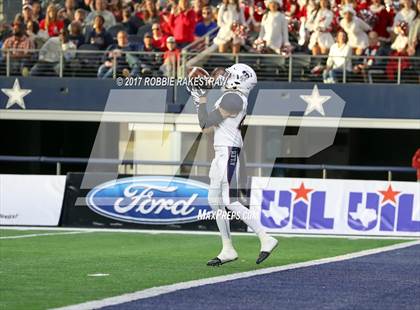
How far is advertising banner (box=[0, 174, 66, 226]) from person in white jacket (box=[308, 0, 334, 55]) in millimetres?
6238

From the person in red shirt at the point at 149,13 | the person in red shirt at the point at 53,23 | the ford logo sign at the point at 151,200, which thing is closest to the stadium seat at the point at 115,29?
the person in red shirt at the point at 149,13

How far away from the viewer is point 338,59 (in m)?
24.2

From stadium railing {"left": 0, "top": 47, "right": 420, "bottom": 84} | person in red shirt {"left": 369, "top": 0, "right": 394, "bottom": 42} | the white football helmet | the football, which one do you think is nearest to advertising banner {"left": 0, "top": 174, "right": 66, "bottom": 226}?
stadium railing {"left": 0, "top": 47, "right": 420, "bottom": 84}

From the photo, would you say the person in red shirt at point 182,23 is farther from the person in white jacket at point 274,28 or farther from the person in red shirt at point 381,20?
the person in red shirt at point 381,20

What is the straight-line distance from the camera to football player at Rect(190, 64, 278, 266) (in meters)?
12.0

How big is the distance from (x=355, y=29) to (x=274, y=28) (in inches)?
63.8

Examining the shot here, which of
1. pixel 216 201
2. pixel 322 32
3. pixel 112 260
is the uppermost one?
pixel 322 32

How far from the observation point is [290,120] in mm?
25234

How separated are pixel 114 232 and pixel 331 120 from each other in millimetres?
7423

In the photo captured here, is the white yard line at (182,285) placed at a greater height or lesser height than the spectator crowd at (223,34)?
lesser

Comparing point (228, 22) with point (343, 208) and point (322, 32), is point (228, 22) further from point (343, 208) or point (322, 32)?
point (343, 208)

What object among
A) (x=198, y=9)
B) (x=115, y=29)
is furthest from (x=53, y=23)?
(x=198, y=9)

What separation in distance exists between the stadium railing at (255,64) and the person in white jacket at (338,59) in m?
0.11

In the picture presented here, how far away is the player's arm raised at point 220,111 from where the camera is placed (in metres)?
11.9
